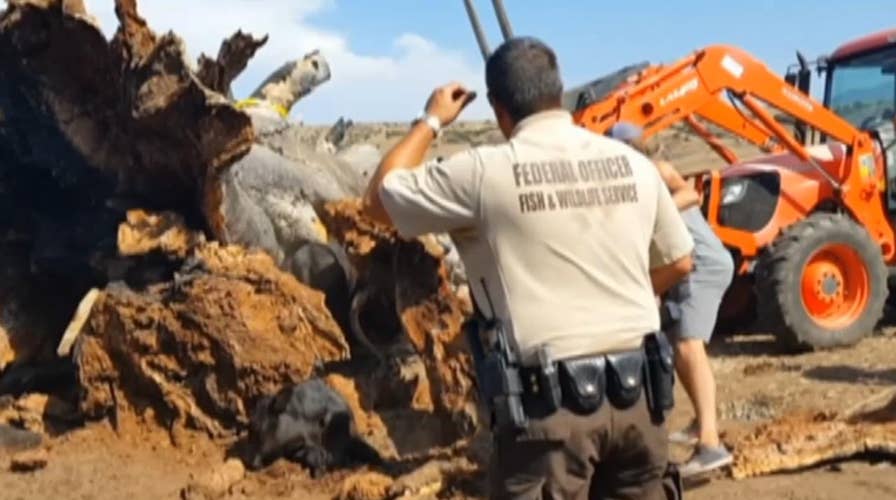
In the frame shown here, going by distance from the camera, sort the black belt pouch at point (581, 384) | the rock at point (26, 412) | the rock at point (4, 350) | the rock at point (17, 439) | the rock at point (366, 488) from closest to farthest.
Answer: the black belt pouch at point (581, 384), the rock at point (366, 488), the rock at point (17, 439), the rock at point (26, 412), the rock at point (4, 350)

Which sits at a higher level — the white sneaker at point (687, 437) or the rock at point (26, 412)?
the rock at point (26, 412)

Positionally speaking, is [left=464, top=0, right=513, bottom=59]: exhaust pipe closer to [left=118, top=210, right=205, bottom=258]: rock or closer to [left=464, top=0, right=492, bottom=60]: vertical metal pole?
[left=464, top=0, right=492, bottom=60]: vertical metal pole

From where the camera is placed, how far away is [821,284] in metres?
11.0

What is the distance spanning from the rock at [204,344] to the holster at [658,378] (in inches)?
163

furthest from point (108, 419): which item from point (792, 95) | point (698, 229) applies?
point (792, 95)

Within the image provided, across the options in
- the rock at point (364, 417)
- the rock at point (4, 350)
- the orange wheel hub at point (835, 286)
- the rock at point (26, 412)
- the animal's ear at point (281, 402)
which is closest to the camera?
the animal's ear at point (281, 402)

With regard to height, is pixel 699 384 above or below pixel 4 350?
below

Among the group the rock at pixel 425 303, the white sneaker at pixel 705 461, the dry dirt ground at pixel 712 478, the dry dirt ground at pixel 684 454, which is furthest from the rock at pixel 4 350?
the white sneaker at pixel 705 461

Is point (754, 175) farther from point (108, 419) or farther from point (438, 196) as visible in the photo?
point (438, 196)

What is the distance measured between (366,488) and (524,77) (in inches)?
131

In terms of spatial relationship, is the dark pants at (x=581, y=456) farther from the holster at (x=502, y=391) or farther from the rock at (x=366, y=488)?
the rock at (x=366, y=488)

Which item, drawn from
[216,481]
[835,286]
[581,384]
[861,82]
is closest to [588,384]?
[581,384]

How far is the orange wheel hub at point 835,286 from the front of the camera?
10984mm

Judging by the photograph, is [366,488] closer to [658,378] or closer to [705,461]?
[705,461]
